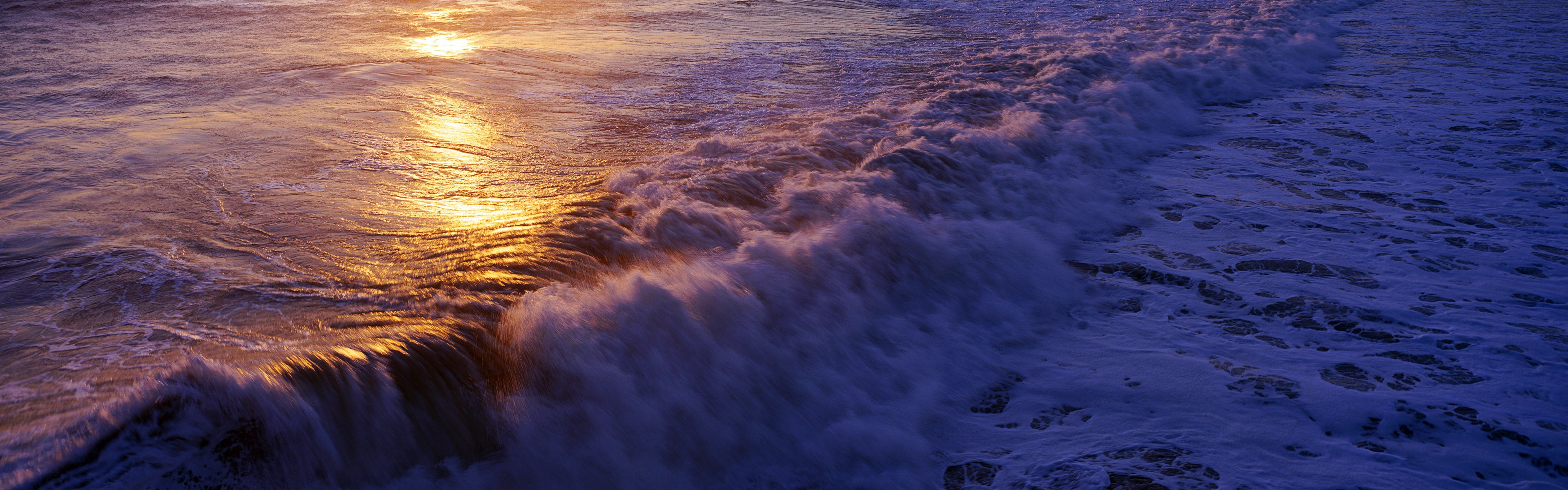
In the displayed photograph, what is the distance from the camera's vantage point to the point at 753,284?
3.60 meters

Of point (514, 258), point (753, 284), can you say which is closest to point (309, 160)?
point (514, 258)

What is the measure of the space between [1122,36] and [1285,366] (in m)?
7.93

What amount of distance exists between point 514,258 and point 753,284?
108 centimetres

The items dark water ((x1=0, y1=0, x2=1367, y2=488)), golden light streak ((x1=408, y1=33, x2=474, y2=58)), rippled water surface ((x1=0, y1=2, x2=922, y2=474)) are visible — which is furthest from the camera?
golden light streak ((x1=408, y1=33, x2=474, y2=58))

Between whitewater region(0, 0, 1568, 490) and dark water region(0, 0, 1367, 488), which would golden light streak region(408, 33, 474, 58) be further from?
whitewater region(0, 0, 1568, 490)

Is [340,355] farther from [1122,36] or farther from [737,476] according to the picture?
[1122,36]

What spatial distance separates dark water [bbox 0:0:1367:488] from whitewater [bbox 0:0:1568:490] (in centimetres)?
2

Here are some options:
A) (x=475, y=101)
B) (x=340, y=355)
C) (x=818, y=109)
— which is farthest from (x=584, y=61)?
(x=340, y=355)

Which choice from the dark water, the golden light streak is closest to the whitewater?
the dark water

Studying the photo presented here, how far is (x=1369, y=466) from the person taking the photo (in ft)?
8.68

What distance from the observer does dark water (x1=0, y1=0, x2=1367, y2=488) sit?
2.61m

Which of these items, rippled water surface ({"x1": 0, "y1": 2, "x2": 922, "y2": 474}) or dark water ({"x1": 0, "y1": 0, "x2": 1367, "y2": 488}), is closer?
dark water ({"x1": 0, "y1": 0, "x2": 1367, "y2": 488})

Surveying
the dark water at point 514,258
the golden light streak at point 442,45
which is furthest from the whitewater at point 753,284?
the golden light streak at point 442,45

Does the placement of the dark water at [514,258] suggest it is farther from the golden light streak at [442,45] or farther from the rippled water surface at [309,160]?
the golden light streak at [442,45]
